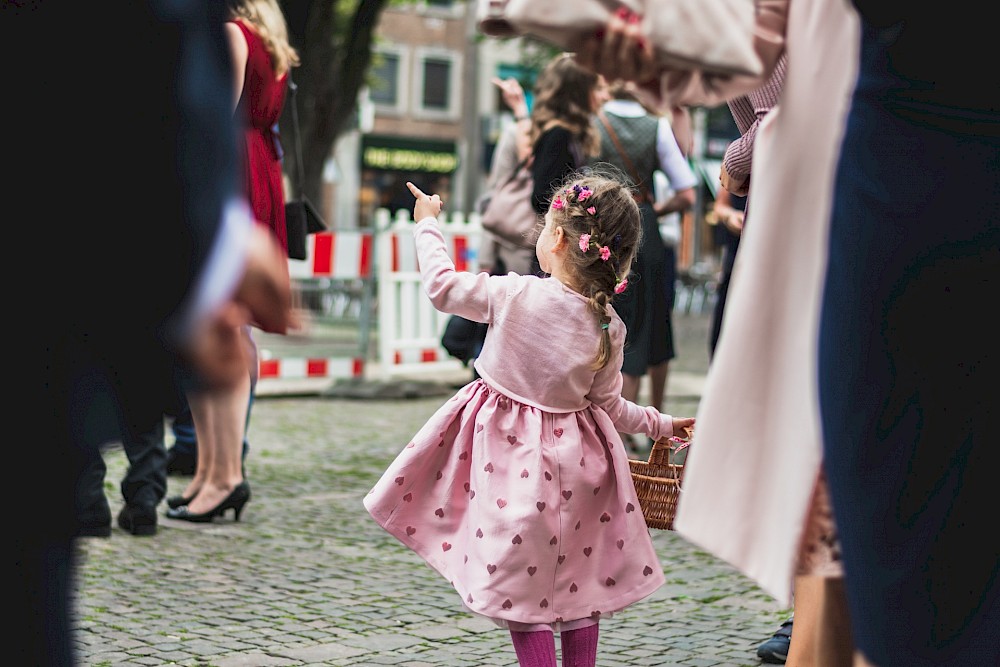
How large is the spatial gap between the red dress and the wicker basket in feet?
7.29

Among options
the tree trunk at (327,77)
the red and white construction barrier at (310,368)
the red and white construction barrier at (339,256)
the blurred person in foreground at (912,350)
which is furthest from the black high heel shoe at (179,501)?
the tree trunk at (327,77)

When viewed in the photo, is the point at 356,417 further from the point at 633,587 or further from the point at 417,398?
the point at 633,587

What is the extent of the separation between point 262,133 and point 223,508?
150 centimetres

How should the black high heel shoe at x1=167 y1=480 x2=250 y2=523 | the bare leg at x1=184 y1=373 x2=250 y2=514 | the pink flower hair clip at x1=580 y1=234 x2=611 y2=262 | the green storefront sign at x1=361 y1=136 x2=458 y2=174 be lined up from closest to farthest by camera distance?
1. the pink flower hair clip at x1=580 y1=234 x2=611 y2=262
2. the bare leg at x1=184 y1=373 x2=250 y2=514
3. the black high heel shoe at x1=167 y1=480 x2=250 y2=523
4. the green storefront sign at x1=361 y1=136 x2=458 y2=174

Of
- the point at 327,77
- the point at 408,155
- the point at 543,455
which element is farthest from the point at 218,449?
the point at 408,155

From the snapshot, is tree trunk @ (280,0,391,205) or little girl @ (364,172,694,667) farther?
tree trunk @ (280,0,391,205)

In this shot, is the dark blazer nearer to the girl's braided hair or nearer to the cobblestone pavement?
the cobblestone pavement

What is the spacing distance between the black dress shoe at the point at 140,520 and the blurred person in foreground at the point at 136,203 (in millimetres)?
3773

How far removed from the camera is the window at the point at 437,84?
45.2 meters

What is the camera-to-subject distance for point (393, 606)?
4.72 m

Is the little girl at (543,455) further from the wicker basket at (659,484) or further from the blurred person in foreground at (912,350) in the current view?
the blurred person in foreground at (912,350)

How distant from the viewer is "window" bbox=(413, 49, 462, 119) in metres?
45.2

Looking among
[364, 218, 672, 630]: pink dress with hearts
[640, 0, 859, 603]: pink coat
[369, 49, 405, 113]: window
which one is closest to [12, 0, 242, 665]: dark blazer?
[640, 0, 859, 603]: pink coat

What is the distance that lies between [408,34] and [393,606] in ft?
135
